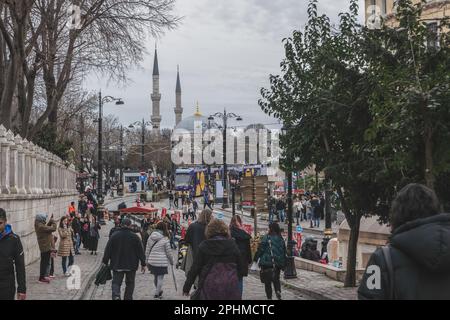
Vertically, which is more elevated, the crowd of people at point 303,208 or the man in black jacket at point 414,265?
the man in black jacket at point 414,265

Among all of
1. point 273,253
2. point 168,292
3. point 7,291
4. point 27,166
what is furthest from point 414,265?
point 27,166

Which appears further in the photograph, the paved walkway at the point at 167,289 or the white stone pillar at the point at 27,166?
the white stone pillar at the point at 27,166

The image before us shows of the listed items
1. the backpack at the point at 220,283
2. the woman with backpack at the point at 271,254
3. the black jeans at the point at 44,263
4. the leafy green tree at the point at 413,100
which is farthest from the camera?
the black jeans at the point at 44,263

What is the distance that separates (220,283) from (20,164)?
1462cm

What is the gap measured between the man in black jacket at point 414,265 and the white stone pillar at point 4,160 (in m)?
14.6

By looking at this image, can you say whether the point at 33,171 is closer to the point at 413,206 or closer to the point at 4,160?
the point at 4,160

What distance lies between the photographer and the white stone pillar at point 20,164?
19.9 m

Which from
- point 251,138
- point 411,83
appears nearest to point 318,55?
point 411,83

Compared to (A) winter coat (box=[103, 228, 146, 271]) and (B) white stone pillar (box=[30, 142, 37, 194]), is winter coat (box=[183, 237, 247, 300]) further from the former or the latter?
(B) white stone pillar (box=[30, 142, 37, 194])

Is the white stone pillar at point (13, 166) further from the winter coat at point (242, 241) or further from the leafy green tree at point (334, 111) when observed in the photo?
the winter coat at point (242, 241)

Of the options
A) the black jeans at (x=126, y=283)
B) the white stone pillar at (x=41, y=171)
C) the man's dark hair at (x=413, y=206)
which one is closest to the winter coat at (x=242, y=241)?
the black jeans at (x=126, y=283)

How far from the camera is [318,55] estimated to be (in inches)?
598
